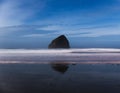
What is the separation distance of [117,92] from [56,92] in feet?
8.37

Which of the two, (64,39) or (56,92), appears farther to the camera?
(64,39)

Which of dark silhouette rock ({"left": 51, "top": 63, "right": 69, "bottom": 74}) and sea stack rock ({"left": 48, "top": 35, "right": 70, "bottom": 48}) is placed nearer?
dark silhouette rock ({"left": 51, "top": 63, "right": 69, "bottom": 74})

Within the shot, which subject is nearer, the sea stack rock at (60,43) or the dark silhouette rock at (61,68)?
the dark silhouette rock at (61,68)

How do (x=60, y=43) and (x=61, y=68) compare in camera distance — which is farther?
(x=60, y=43)

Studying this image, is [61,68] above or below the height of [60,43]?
below

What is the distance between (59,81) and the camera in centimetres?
1450

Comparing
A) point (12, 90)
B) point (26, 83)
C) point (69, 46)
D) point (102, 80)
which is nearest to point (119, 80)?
point (102, 80)

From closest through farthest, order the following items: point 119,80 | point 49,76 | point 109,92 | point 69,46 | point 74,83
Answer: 1. point 109,92
2. point 74,83
3. point 119,80
4. point 49,76
5. point 69,46

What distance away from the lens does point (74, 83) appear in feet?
45.3

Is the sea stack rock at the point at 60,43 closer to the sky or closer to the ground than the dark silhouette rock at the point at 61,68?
closer to the sky

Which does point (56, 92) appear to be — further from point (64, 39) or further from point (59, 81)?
point (64, 39)

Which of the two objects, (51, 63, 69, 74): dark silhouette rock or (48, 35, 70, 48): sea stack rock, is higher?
(48, 35, 70, 48): sea stack rock

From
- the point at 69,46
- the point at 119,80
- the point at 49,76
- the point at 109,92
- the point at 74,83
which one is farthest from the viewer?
the point at 69,46

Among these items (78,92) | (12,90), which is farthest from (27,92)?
(78,92)
